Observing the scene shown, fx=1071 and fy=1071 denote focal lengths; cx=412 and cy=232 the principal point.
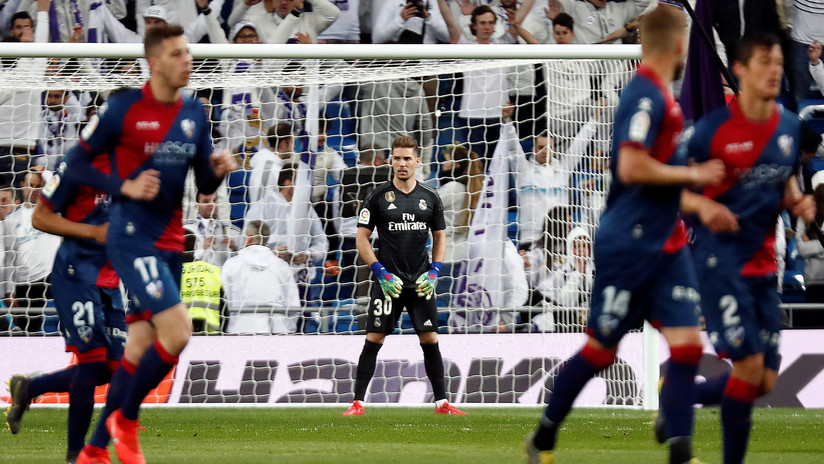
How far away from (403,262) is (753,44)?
505 cm

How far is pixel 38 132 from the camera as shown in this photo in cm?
1108

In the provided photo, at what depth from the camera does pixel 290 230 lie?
11281mm

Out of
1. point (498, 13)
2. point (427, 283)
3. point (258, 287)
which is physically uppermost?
point (498, 13)

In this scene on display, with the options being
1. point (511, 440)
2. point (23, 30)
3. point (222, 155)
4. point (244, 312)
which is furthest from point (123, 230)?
point (23, 30)

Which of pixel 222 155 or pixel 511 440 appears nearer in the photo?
pixel 222 155

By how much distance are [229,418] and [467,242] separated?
327 centimetres

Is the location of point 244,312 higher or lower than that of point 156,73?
lower

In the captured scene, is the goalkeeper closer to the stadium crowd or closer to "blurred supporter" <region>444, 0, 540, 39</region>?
the stadium crowd

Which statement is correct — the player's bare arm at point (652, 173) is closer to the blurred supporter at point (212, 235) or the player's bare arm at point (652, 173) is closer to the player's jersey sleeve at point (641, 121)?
the player's jersey sleeve at point (641, 121)

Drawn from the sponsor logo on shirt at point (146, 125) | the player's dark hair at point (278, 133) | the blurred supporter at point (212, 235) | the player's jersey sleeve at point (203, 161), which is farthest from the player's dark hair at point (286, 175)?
the sponsor logo on shirt at point (146, 125)

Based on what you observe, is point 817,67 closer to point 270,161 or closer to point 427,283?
point 427,283

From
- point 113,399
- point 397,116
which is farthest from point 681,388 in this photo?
point 397,116

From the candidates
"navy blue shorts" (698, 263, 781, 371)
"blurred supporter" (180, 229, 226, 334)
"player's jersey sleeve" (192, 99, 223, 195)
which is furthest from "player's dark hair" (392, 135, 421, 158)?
"navy blue shorts" (698, 263, 781, 371)

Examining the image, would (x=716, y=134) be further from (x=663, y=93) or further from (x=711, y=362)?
(x=711, y=362)
